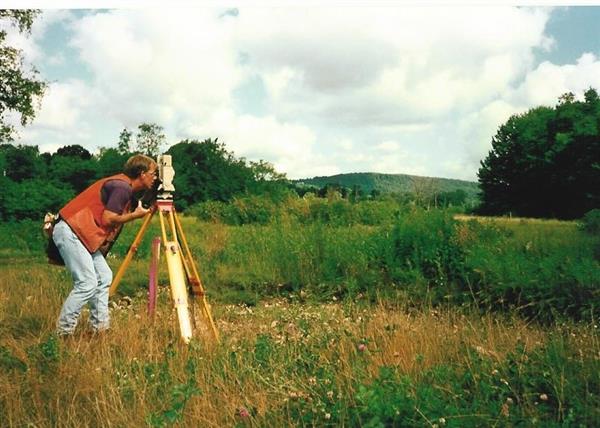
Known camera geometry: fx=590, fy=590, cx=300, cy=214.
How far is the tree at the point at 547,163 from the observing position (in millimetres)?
34062

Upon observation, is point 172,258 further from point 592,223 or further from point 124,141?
point 124,141

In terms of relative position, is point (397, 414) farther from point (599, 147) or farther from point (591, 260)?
point (599, 147)

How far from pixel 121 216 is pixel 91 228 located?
13.8 inches

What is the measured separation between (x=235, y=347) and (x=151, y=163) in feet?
5.90

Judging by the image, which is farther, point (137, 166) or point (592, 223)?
point (592, 223)

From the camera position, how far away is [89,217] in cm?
505

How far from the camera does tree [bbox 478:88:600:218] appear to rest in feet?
112

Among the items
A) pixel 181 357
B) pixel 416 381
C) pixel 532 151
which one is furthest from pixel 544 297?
pixel 532 151

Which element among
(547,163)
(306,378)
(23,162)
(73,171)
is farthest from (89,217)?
(547,163)

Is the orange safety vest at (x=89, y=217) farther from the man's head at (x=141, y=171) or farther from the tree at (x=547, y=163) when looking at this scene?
the tree at (x=547, y=163)

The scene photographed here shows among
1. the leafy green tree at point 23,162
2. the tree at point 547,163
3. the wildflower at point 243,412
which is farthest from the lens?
the tree at point 547,163

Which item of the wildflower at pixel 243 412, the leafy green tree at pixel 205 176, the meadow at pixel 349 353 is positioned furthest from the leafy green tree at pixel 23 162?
the wildflower at pixel 243 412

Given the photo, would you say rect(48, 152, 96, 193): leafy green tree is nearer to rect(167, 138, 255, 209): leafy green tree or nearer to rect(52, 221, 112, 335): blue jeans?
rect(167, 138, 255, 209): leafy green tree

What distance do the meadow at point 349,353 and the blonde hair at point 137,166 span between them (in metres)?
1.30
